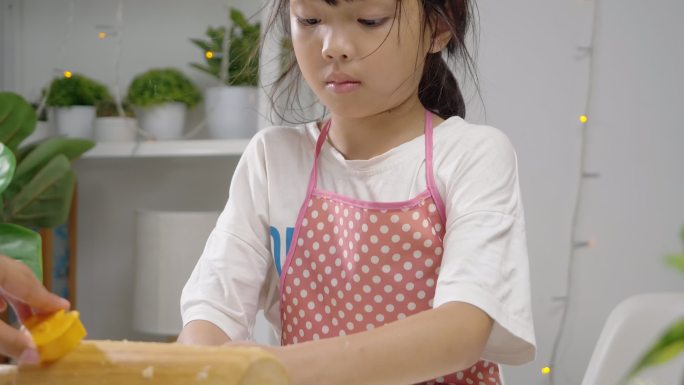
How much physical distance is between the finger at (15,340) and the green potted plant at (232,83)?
1.55 metres

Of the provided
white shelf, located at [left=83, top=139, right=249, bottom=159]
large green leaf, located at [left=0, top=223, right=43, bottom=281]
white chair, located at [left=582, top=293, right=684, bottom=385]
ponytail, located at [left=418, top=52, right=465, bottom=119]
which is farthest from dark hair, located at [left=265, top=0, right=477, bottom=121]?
white shelf, located at [left=83, top=139, right=249, bottom=159]

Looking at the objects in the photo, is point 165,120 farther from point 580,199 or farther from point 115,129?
point 580,199

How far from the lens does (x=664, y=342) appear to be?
8.4 inches

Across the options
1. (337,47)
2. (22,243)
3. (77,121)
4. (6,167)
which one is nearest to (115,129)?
(77,121)

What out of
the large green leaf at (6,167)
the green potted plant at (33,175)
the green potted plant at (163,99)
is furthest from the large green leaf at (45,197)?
the large green leaf at (6,167)

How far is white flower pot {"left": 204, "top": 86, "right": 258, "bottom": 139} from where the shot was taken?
6.92 feet

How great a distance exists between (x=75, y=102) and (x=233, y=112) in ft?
1.44

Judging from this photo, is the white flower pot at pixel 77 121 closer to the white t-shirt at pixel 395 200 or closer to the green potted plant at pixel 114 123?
the green potted plant at pixel 114 123

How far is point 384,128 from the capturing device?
1029mm

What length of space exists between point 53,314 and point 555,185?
1.66 metres

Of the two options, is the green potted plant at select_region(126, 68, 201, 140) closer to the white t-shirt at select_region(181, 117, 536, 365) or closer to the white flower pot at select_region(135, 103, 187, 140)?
the white flower pot at select_region(135, 103, 187, 140)

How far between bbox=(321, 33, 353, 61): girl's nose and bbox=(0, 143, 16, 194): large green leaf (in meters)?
0.47

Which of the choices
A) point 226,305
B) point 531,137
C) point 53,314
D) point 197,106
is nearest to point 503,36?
point 531,137

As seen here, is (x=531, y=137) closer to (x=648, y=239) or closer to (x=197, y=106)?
(x=648, y=239)
